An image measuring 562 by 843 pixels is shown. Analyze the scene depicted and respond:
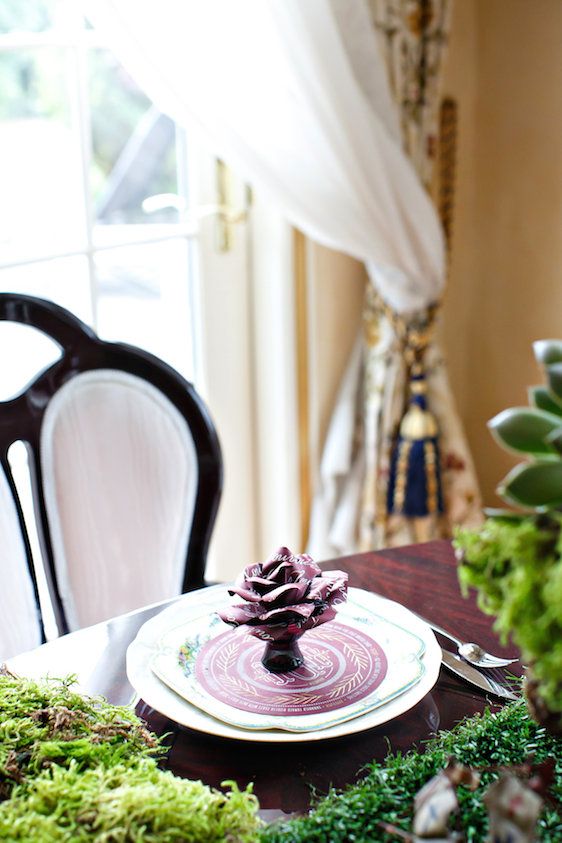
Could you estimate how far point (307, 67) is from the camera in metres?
1.75

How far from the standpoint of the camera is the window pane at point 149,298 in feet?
6.30

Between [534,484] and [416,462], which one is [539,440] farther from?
[416,462]

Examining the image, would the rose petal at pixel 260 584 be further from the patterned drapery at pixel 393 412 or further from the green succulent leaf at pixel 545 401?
the patterned drapery at pixel 393 412

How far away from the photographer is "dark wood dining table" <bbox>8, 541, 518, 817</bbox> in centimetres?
81

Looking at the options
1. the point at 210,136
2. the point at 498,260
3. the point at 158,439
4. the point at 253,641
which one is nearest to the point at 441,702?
the point at 253,641

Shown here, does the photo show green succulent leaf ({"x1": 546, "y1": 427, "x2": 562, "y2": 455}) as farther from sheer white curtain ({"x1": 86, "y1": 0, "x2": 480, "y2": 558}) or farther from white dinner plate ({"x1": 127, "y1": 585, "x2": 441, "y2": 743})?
sheer white curtain ({"x1": 86, "y1": 0, "x2": 480, "y2": 558})

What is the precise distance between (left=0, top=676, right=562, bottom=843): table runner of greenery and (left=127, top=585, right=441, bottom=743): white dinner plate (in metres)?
0.04

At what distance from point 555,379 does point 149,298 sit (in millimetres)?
1448

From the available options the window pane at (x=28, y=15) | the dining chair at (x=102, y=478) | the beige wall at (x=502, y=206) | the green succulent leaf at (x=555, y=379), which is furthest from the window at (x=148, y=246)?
the green succulent leaf at (x=555, y=379)

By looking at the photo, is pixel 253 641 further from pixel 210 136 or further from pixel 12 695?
pixel 210 136

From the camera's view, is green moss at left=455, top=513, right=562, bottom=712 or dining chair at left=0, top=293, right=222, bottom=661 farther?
dining chair at left=0, top=293, right=222, bottom=661

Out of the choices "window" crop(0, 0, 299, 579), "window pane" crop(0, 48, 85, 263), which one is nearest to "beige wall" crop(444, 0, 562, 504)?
"window" crop(0, 0, 299, 579)

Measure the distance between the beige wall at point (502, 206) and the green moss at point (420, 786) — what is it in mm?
1594

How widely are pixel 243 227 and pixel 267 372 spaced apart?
323 mm
